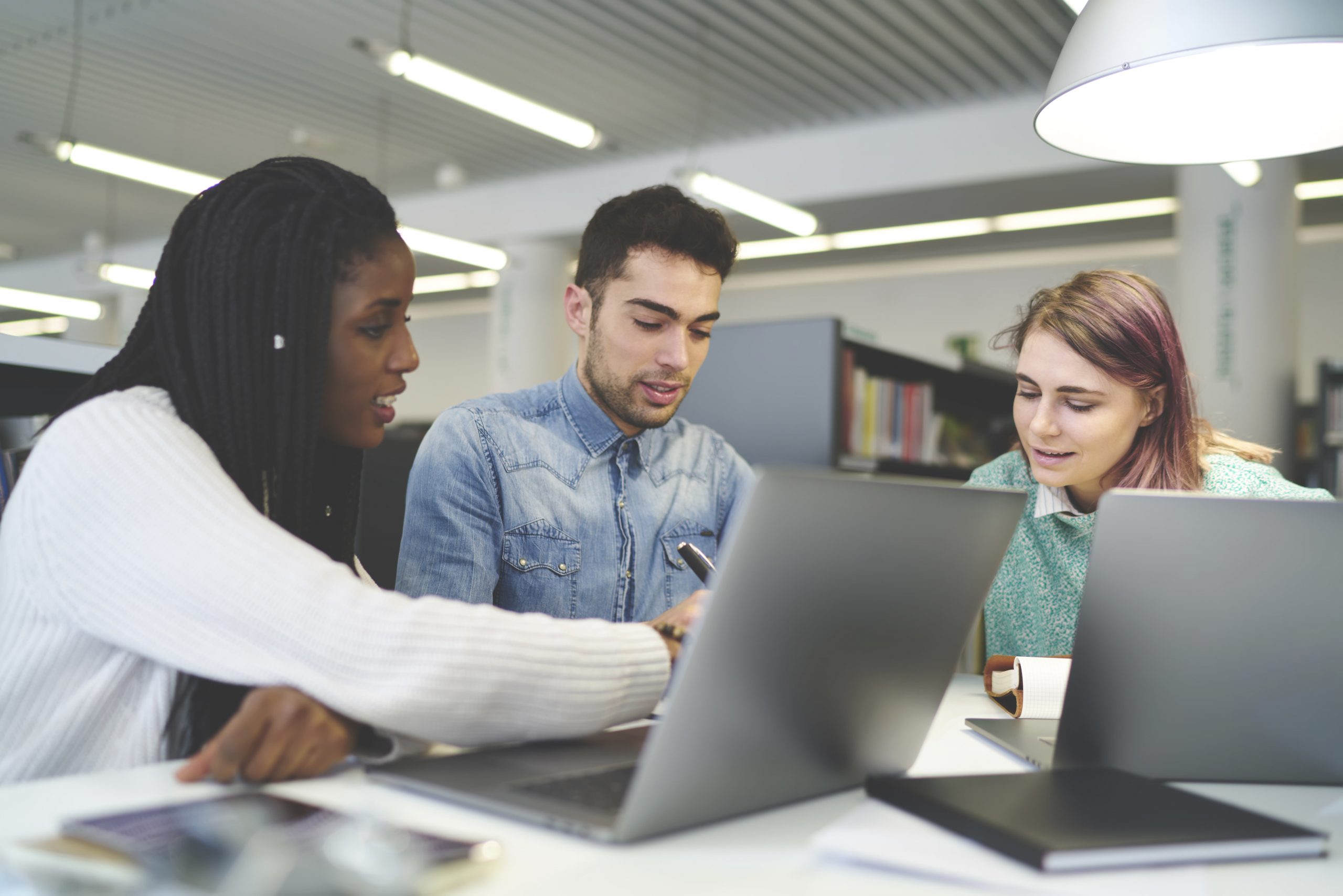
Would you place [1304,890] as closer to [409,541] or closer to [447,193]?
[409,541]

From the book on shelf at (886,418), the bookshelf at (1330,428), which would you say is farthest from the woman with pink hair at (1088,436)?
the bookshelf at (1330,428)

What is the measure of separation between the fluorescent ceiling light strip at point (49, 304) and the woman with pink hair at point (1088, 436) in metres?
8.67

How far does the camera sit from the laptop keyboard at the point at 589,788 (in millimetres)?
688

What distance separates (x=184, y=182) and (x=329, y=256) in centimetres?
456

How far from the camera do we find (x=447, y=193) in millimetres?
8344

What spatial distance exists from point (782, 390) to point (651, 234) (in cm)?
108

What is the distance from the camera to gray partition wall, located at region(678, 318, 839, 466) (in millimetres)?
2617

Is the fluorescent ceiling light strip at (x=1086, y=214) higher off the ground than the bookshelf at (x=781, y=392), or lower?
higher

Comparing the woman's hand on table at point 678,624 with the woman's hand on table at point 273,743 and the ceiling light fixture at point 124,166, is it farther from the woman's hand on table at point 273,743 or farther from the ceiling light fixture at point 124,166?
the ceiling light fixture at point 124,166

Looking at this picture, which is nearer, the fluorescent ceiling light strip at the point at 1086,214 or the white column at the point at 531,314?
the fluorescent ceiling light strip at the point at 1086,214

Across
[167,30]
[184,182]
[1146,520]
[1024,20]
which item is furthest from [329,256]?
[167,30]

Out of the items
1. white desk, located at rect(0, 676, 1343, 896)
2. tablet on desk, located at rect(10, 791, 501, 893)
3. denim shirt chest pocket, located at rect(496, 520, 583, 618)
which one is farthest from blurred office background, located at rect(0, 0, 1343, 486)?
tablet on desk, located at rect(10, 791, 501, 893)

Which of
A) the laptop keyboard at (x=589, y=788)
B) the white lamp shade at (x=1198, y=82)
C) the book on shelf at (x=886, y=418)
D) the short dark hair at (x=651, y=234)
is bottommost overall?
the laptop keyboard at (x=589, y=788)

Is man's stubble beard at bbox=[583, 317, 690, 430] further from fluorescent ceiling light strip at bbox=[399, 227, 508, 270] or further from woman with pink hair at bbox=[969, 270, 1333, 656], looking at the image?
fluorescent ceiling light strip at bbox=[399, 227, 508, 270]
